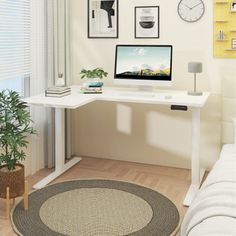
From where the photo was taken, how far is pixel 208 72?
12.8ft

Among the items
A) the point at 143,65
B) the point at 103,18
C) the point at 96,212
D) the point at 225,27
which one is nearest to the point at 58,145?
the point at 96,212

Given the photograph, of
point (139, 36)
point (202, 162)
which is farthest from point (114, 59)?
point (202, 162)

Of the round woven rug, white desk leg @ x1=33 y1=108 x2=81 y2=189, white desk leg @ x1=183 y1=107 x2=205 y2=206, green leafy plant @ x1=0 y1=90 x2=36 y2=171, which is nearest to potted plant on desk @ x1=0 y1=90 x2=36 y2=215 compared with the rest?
green leafy plant @ x1=0 y1=90 x2=36 y2=171

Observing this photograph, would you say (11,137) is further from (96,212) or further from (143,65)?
(143,65)

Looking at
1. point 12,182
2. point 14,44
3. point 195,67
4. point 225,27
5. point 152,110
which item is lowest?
point 12,182

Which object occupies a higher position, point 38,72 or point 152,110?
point 38,72

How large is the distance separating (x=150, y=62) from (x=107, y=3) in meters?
0.86

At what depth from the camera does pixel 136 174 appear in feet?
13.0

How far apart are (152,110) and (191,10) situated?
1.06m

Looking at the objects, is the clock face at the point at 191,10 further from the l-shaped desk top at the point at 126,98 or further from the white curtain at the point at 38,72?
the white curtain at the point at 38,72

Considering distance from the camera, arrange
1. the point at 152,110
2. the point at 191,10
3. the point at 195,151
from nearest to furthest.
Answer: the point at 195,151 → the point at 191,10 → the point at 152,110

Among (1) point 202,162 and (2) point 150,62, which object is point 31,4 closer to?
(2) point 150,62

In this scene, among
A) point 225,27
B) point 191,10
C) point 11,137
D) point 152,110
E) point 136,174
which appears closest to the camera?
point 11,137

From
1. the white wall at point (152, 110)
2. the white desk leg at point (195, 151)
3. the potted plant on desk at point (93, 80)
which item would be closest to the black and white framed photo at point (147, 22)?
the white wall at point (152, 110)
